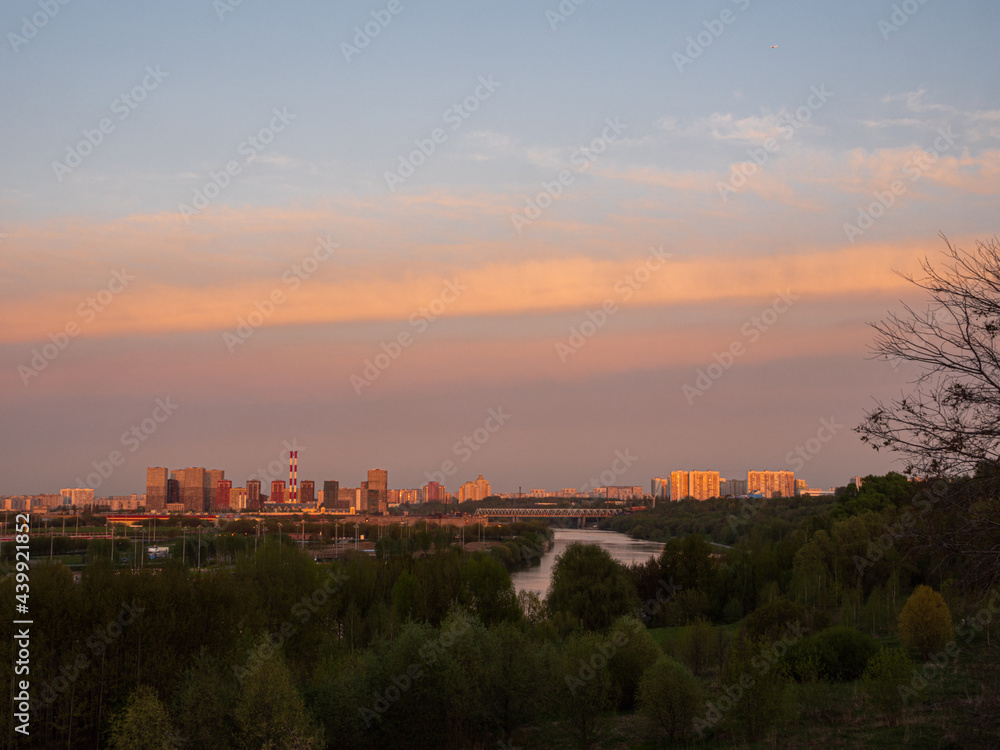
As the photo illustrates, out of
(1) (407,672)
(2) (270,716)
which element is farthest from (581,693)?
(2) (270,716)

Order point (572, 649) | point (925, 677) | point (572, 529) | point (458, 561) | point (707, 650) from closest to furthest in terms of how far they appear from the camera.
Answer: point (925, 677), point (572, 649), point (707, 650), point (458, 561), point (572, 529)

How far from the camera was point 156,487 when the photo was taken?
570 ft

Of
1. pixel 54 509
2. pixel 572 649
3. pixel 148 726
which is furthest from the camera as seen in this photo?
pixel 54 509

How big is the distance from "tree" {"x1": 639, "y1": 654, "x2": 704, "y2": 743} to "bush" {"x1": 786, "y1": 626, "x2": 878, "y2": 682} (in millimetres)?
6909

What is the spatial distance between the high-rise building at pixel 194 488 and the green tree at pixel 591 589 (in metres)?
147

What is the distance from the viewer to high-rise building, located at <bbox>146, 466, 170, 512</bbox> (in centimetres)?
16989

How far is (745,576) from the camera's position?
54125mm

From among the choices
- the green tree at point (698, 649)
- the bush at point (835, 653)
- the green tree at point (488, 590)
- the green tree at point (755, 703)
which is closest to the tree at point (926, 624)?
the bush at point (835, 653)

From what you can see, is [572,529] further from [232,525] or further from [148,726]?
[148,726]

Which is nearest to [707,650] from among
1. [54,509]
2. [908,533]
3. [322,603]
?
[322,603]

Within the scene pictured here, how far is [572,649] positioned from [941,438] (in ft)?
67.3

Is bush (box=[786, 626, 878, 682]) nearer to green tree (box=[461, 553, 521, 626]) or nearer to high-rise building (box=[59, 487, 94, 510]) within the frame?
green tree (box=[461, 553, 521, 626])

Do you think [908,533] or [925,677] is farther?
[925,677]

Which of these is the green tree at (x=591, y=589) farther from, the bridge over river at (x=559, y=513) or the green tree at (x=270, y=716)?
the bridge over river at (x=559, y=513)
